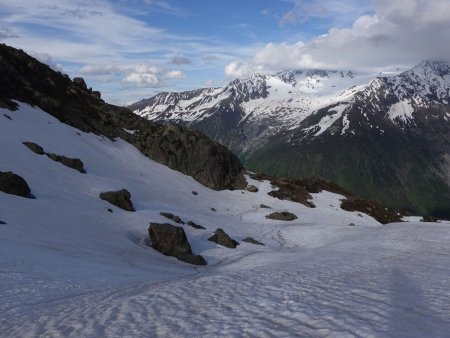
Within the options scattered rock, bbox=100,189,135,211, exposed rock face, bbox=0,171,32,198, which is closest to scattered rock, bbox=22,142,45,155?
scattered rock, bbox=100,189,135,211

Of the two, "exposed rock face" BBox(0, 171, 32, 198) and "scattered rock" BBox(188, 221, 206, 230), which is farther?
"scattered rock" BBox(188, 221, 206, 230)

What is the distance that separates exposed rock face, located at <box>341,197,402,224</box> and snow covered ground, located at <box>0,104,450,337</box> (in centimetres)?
3905

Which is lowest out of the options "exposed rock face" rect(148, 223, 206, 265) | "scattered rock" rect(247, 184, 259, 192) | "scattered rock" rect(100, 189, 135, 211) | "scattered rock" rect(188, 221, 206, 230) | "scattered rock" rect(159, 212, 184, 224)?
"exposed rock face" rect(148, 223, 206, 265)

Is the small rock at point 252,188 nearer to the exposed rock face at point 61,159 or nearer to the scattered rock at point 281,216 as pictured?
the scattered rock at point 281,216

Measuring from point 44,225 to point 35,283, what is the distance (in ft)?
44.8

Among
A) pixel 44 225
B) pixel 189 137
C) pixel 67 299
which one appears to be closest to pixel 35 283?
pixel 67 299

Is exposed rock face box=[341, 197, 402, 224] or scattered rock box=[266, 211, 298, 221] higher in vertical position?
exposed rock face box=[341, 197, 402, 224]

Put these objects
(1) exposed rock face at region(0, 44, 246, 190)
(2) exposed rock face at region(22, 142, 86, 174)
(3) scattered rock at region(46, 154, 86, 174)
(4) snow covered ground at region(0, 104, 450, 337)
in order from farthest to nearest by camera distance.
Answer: (1) exposed rock face at region(0, 44, 246, 190)
(3) scattered rock at region(46, 154, 86, 174)
(2) exposed rock face at region(22, 142, 86, 174)
(4) snow covered ground at region(0, 104, 450, 337)

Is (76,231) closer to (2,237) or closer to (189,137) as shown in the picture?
(2,237)

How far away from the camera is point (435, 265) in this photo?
66.0ft

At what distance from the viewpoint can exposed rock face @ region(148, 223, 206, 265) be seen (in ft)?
112

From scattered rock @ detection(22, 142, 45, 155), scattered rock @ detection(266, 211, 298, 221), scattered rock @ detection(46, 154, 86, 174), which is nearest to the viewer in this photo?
scattered rock @ detection(22, 142, 45, 155)

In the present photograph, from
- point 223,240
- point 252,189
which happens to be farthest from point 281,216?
point 223,240

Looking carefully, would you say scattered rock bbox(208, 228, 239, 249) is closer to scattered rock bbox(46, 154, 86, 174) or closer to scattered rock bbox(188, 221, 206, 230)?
scattered rock bbox(188, 221, 206, 230)
